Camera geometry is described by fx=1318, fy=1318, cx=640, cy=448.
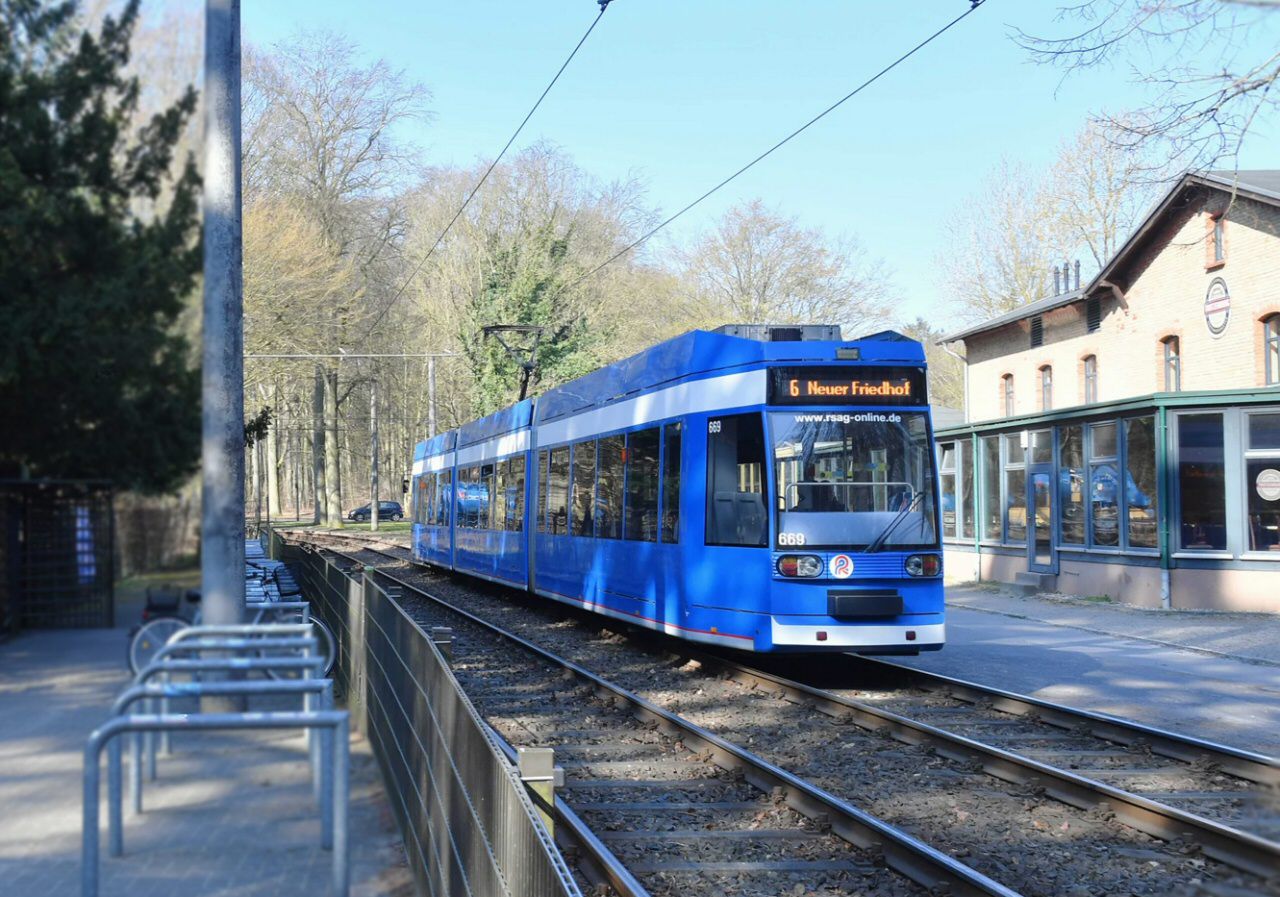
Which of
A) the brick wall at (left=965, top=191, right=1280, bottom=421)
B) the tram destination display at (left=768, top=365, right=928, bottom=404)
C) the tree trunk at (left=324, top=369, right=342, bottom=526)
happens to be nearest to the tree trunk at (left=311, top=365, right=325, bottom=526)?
the tree trunk at (left=324, top=369, right=342, bottom=526)

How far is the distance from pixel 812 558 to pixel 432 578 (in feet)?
70.3

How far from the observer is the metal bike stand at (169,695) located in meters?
3.50

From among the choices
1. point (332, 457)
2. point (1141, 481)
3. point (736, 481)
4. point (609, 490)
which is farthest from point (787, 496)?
point (332, 457)

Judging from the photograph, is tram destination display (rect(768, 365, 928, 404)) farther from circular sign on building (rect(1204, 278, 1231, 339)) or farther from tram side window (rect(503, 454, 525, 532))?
circular sign on building (rect(1204, 278, 1231, 339))

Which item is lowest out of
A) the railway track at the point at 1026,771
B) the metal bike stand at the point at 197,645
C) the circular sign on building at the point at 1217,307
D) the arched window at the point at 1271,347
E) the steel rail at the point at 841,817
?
the railway track at the point at 1026,771

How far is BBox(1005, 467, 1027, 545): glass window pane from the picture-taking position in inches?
1074

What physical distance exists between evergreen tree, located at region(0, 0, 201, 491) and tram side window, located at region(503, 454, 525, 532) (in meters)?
17.7

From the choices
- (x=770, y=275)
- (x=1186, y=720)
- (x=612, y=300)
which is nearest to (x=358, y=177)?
(x=612, y=300)

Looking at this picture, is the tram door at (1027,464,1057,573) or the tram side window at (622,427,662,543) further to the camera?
the tram door at (1027,464,1057,573)

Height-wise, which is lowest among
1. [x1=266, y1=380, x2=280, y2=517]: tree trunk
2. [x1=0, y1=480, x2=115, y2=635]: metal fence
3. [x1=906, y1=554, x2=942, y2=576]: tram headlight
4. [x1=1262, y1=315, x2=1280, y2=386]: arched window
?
[x1=906, y1=554, x2=942, y2=576]: tram headlight

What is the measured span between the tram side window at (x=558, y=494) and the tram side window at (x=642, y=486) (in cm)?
313

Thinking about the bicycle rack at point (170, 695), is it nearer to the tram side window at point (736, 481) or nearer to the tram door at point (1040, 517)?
the tram side window at point (736, 481)

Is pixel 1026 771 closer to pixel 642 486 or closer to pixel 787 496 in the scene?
pixel 787 496

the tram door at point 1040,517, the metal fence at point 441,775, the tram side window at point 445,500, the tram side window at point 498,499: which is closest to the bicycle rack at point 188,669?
the metal fence at point 441,775
